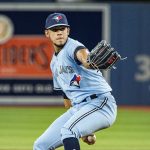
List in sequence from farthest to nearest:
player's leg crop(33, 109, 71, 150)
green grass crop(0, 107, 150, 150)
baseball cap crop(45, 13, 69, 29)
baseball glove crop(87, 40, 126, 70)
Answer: green grass crop(0, 107, 150, 150)
player's leg crop(33, 109, 71, 150)
baseball cap crop(45, 13, 69, 29)
baseball glove crop(87, 40, 126, 70)

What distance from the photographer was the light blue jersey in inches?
302

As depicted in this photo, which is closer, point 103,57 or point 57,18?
point 103,57

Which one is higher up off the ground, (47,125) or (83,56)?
(83,56)

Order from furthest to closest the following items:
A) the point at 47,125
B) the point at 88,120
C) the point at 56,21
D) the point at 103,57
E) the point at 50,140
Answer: the point at 47,125, the point at 50,140, the point at 56,21, the point at 88,120, the point at 103,57

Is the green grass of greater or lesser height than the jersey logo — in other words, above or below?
below

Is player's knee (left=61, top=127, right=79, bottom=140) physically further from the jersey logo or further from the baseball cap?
the baseball cap

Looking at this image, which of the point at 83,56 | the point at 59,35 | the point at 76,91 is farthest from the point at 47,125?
the point at 83,56

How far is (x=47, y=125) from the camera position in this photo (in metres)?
13.4

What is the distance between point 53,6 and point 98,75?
9468 millimetres

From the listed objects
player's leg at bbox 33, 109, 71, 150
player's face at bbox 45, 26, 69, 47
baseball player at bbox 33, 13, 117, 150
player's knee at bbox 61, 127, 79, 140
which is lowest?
player's leg at bbox 33, 109, 71, 150

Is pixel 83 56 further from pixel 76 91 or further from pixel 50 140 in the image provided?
pixel 50 140

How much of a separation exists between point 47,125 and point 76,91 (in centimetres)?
572

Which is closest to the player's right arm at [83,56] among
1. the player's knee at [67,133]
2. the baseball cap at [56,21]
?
the baseball cap at [56,21]

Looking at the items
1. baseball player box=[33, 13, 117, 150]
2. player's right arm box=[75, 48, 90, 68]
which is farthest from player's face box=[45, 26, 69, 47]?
player's right arm box=[75, 48, 90, 68]
